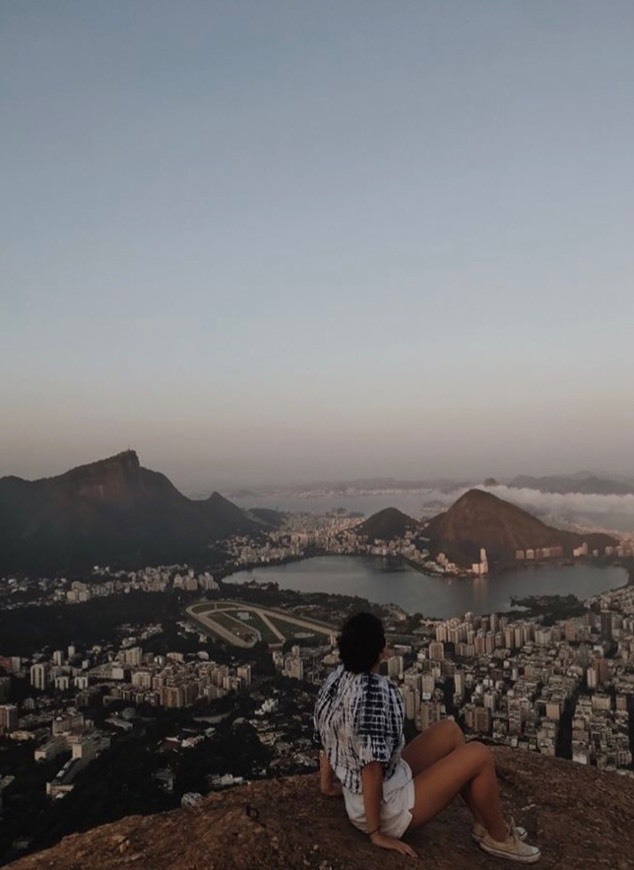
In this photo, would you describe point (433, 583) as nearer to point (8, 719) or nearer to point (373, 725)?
point (8, 719)

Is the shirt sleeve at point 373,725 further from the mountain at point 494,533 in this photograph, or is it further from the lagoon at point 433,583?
the mountain at point 494,533

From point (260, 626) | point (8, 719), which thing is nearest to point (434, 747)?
point (8, 719)

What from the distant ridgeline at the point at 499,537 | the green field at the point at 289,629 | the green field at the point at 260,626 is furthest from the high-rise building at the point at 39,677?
the distant ridgeline at the point at 499,537

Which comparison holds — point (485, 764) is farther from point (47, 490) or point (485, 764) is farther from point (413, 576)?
point (47, 490)

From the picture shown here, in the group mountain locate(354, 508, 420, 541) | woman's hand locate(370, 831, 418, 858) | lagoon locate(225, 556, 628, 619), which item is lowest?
lagoon locate(225, 556, 628, 619)

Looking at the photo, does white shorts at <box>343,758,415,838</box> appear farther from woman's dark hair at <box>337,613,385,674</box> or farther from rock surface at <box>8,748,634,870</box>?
woman's dark hair at <box>337,613,385,674</box>

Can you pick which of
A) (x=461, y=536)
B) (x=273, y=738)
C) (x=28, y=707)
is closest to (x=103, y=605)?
(x=28, y=707)

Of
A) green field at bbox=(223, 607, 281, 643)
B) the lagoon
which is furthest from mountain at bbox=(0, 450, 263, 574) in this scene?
green field at bbox=(223, 607, 281, 643)
